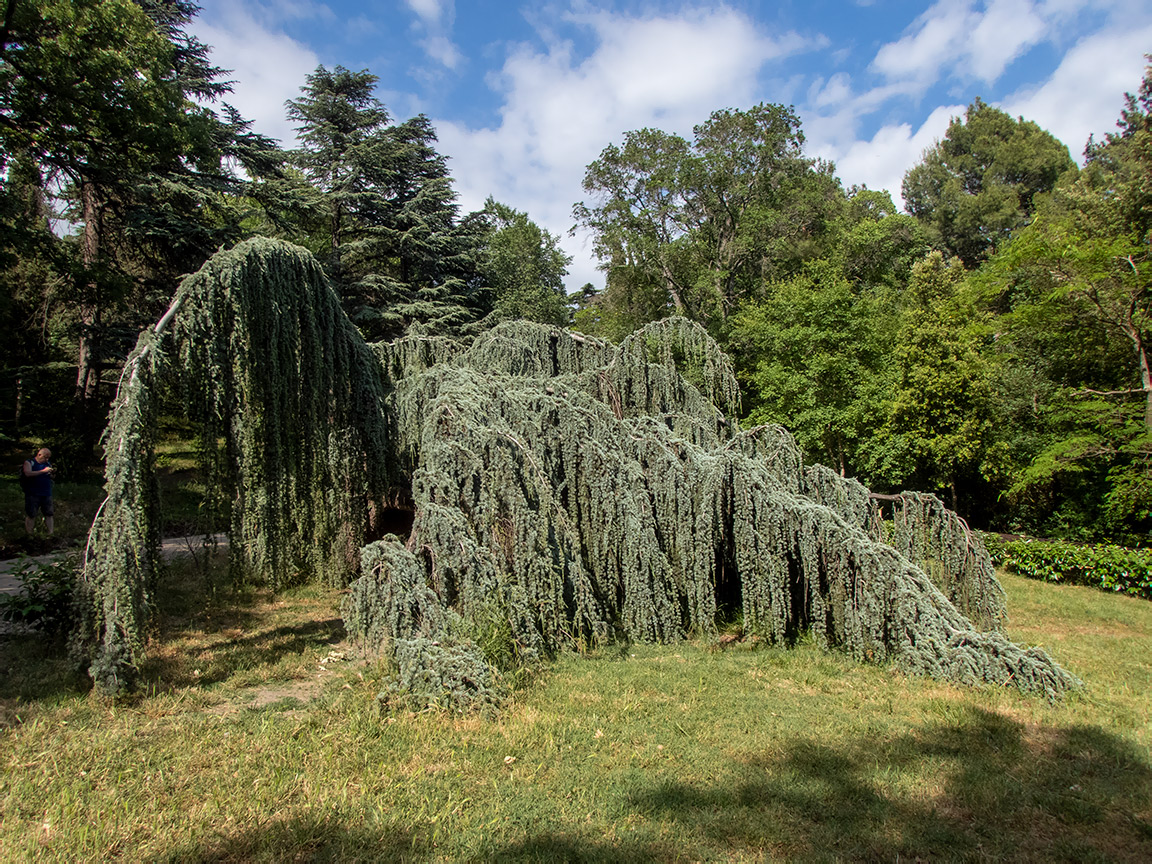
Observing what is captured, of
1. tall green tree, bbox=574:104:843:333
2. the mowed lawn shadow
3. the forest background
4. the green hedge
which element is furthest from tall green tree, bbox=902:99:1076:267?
the mowed lawn shadow

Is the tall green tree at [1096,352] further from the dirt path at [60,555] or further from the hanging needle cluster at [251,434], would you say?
the dirt path at [60,555]

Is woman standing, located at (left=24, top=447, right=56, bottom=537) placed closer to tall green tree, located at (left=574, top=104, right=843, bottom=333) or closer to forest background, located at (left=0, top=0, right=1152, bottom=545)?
forest background, located at (left=0, top=0, right=1152, bottom=545)

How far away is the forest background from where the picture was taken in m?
12.2

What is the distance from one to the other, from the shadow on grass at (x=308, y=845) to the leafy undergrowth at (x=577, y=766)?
0.01m

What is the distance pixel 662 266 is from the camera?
21.3 meters

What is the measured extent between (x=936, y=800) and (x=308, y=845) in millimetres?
3754

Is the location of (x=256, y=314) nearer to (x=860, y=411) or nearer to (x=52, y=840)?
(x=52, y=840)

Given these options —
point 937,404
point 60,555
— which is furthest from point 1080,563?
point 60,555

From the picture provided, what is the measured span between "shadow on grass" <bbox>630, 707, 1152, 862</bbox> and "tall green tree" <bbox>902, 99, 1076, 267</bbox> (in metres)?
35.7

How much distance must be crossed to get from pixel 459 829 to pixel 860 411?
A: 49.4 feet

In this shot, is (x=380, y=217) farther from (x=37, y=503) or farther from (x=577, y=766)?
(x=577, y=766)

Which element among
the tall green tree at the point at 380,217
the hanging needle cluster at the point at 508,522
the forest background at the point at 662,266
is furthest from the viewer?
the tall green tree at the point at 380,217

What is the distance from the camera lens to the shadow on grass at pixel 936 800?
3.38 metres

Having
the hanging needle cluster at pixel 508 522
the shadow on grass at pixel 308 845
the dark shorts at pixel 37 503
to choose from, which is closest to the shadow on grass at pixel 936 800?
the hanging needle cluster at pixel 508 522
